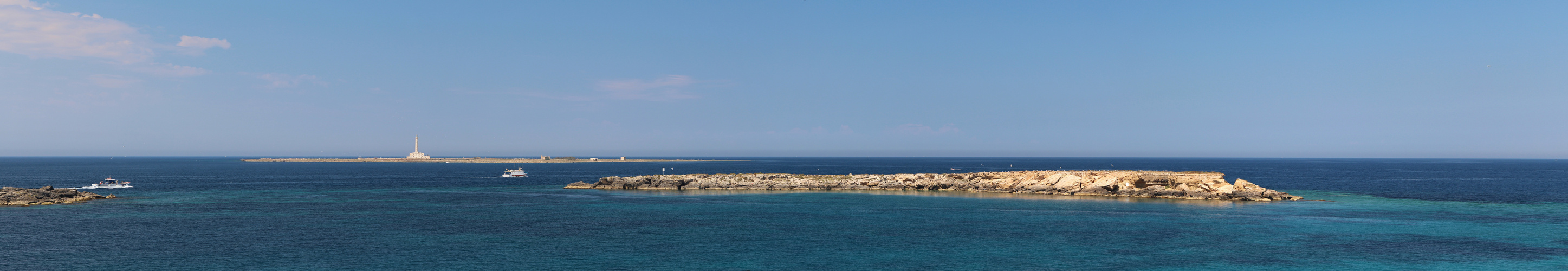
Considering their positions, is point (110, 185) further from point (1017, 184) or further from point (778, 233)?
point (1017, 184)

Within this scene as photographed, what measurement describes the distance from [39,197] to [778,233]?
56306 millimetres

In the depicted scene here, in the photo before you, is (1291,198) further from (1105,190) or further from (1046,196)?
(1046,196)

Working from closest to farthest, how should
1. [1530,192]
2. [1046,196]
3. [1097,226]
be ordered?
[1097,226] → [1046,196] → [1530,192]

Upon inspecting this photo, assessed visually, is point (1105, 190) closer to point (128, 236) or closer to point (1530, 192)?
point (1530, 192)

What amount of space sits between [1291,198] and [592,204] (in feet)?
183

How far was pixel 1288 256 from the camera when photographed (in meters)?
34.5

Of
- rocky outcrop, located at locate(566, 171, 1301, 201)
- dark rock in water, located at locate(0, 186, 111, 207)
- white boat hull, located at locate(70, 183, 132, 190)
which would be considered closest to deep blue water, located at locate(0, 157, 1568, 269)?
dark rock in water, located at locate(0, 186, 111, 207)

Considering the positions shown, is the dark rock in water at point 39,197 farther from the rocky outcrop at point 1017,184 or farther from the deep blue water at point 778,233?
the rocky outcrop at point 1017,184

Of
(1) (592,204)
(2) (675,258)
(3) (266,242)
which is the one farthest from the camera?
(1) (592,204)

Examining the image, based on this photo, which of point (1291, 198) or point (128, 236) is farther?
point (1291, 198)

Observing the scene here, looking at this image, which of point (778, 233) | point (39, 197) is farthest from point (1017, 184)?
point (39, 197)

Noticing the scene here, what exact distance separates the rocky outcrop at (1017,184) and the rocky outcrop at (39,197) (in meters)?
40.4

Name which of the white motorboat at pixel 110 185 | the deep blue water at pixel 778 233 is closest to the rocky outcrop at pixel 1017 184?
the deep blue water at pixel 778 233

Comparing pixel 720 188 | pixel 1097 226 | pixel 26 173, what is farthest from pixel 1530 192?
pixel 26 173
